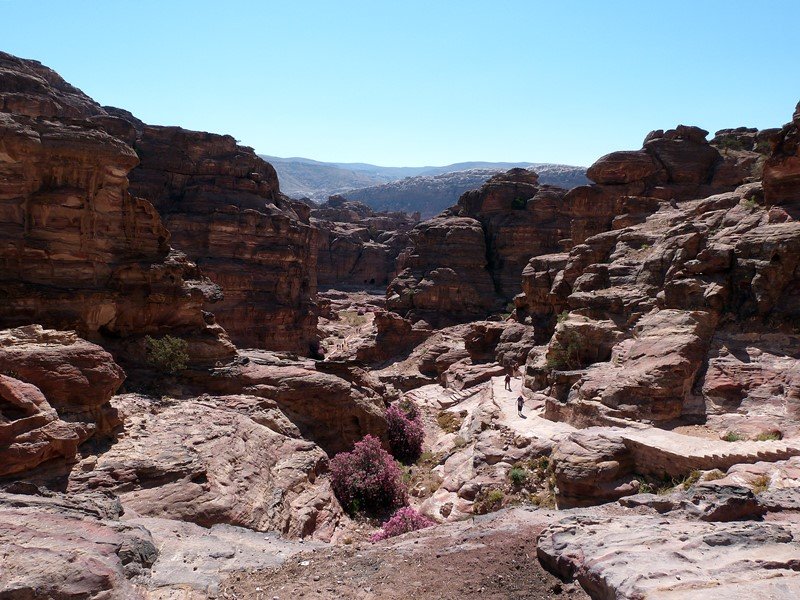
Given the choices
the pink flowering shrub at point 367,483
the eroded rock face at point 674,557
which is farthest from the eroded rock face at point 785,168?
the pink flowering shrub at point 367,483

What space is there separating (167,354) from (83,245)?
4732mm

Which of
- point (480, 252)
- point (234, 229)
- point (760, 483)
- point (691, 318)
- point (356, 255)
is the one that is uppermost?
point (234, 229)

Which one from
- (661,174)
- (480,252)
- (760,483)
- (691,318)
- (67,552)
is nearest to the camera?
(67,552)

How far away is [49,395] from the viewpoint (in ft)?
44.4

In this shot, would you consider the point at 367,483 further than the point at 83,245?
No

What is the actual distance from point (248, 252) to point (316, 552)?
3235cm

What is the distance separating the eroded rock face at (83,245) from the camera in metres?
17.4

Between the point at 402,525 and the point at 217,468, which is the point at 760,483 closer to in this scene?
the point at 402,525

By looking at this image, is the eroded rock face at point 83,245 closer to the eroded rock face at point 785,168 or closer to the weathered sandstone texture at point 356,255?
the eroded rock face at point 785,168

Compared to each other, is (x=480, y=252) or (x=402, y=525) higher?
(x=480, y=252)

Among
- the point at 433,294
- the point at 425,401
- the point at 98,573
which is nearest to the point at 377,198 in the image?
the point at 433,294

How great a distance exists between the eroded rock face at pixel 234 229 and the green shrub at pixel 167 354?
58.1 feet

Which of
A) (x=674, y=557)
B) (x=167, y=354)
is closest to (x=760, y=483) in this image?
(x=674, y=557)

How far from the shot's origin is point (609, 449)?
1413 cm
